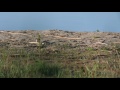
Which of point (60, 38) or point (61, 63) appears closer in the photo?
point (61, 63)

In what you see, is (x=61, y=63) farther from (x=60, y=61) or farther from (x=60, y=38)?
(x=60, y=38)

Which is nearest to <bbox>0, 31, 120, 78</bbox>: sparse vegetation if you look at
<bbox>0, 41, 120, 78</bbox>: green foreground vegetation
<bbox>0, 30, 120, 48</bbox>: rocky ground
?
<bbox>0, 41, 120, 78</bbox>: green foreground vegetation

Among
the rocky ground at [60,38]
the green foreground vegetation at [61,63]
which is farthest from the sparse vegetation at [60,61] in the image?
→ the rocky ground at [60,38]

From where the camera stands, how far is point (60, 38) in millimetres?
7230

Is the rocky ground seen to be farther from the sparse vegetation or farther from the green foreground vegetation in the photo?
the green foreground vegetation

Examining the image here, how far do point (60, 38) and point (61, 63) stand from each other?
1.60 m

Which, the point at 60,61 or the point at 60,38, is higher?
the point at 60,38

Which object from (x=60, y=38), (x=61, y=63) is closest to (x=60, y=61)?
(x=61, y=63)
